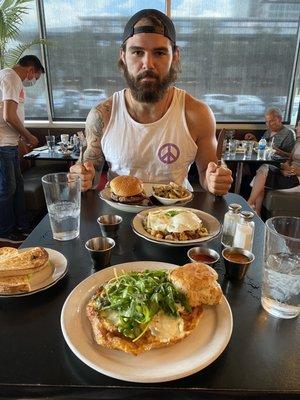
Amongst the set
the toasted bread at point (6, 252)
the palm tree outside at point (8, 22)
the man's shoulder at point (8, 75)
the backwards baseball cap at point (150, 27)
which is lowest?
the toasted bread at point (6, 252)

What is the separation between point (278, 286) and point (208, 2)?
16.2 ft

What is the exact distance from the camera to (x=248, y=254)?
0.91 meters

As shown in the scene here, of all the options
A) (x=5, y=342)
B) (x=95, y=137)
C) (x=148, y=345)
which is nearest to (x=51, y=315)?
(x=5, y=342)

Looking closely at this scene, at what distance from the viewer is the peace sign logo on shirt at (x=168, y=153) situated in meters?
1.90

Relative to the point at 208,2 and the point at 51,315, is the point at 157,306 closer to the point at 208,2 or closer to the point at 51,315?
the point at 51,315

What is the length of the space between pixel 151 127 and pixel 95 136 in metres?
0.38

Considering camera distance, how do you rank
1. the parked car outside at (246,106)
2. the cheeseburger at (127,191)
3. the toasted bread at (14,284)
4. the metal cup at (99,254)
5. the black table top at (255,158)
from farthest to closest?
1. the parked car outside at (246,106)
2. the black table top at (255,158)
3. the cheeseburger at (127,191)
4. the metal cup at (99,254)
5. the toasted bread at (14,284)

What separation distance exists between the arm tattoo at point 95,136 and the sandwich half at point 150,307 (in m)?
1.30

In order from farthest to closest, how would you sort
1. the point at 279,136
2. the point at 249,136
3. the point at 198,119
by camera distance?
the point at 249,136
the point at 279,136
the point at 198,119

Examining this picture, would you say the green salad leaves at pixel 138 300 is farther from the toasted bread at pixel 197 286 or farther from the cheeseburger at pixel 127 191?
the cheeseburger at pixel 127 191

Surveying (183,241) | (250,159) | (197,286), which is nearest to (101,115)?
(183,241)

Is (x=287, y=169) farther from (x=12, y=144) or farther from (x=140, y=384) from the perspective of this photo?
(x=140, y=384)

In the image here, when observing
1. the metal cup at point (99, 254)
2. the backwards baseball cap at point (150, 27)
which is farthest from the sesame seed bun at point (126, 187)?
the backwards baseball cap at point (150, 27)

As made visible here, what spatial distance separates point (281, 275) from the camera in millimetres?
771
